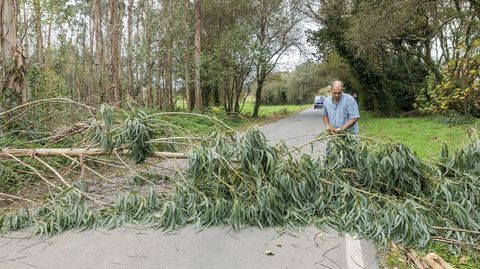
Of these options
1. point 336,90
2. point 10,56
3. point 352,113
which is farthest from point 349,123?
point 10,56

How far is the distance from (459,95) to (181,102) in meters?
22.4

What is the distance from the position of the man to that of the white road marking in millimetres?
2630

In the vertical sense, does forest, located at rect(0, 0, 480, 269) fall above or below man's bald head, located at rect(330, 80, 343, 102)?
below

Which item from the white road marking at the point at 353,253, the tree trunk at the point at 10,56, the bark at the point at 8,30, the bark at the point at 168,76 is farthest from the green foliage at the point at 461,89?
the bark at the point at 8,30

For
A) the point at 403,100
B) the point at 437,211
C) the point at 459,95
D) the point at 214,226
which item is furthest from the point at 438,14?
the point at 214,226

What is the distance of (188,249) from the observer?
4.51 meters

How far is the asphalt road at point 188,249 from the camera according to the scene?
13.6 feet

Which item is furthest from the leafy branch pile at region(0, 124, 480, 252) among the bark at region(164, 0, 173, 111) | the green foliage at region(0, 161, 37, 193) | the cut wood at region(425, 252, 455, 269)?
the bark at region(164, 0, 173, 111)

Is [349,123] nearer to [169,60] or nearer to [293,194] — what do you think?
[293,194]

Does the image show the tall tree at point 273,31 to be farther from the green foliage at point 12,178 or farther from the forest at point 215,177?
the green foliage at point 12,178

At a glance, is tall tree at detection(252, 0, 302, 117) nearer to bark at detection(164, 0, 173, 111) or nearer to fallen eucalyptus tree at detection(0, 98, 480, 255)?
bark at detection(164, 0, 173, 111)

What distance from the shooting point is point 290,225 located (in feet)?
16.7

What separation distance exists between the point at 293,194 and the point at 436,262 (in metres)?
2.08

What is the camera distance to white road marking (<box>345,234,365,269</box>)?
4022mm
